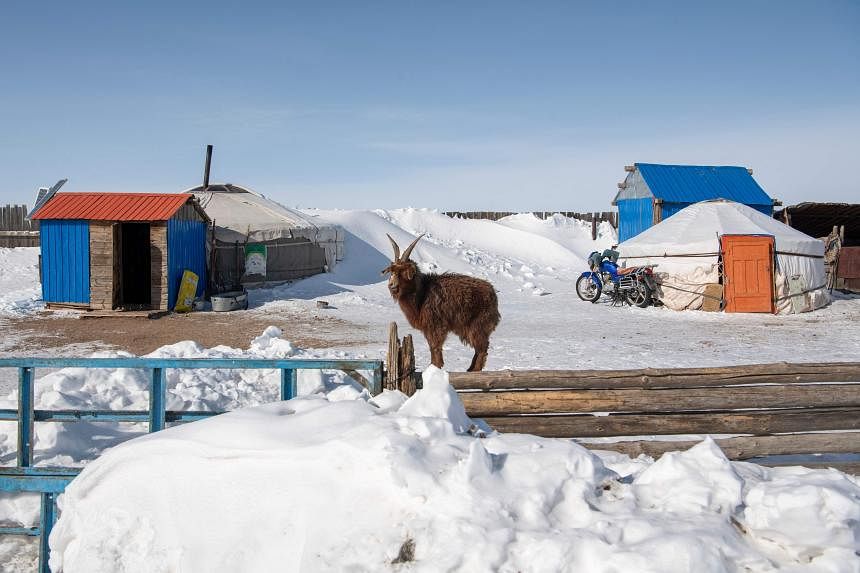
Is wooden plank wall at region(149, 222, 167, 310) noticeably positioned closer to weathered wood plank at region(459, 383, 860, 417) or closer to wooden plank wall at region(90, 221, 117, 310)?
wooden plank wall at region(90, 221, 117, 310)

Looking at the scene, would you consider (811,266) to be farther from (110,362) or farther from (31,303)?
(31,303)

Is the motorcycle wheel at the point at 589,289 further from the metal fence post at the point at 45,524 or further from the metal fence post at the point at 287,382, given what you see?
the metal fence post at the point at 45,524

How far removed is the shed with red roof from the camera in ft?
51.9

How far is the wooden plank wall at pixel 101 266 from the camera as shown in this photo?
15789 mm

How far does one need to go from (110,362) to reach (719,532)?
3673 mm

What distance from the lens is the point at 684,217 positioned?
19094mm

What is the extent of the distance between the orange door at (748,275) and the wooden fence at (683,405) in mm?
13023

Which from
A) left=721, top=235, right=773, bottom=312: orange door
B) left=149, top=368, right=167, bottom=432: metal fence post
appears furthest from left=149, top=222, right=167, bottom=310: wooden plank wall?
left=721, top=235, right=773, bottom=312: orange door

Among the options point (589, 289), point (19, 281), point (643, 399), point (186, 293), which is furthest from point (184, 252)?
point (643, 399)

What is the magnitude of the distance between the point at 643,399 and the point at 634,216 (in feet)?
71.7

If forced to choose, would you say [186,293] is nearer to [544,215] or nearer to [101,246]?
[101,246]

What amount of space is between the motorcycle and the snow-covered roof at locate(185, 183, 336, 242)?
26.4ft

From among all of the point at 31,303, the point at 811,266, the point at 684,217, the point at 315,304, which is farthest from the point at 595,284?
the point at 31,303

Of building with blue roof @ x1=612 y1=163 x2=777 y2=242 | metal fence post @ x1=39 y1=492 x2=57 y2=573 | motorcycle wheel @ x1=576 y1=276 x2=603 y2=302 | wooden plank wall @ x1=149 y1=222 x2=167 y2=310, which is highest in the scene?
A: building with blue roof @ x1=612 y1=163 x2=777 y2=242
